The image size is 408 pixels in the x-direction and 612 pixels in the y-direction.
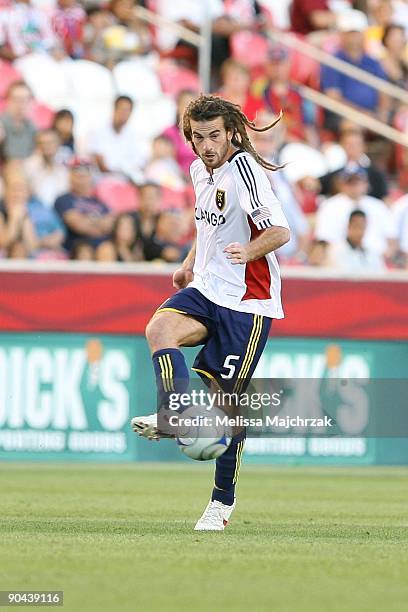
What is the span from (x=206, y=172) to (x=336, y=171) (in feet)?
30.6

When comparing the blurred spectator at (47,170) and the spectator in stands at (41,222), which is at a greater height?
the blurred spectator at (47,170)

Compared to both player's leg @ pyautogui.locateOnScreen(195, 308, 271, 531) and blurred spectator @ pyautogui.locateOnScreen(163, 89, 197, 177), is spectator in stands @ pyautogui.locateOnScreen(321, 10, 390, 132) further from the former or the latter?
player's leg @ pyautogui.locateOnScreen(195, 308, 271, 531)

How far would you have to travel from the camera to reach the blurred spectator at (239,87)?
17219 millimetres

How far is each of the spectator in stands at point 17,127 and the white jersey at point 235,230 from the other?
843 centimetres

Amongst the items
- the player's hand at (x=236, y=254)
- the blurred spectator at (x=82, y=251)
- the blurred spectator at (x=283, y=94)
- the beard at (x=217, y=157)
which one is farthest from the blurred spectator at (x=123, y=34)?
the player's hand at (x=236, y=254)

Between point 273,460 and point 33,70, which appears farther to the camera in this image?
point 33,70

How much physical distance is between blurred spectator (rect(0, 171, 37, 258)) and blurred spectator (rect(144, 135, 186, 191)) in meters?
2.05

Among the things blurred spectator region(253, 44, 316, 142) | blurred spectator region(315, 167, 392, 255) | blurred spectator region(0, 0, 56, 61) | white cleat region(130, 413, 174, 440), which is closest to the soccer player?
white cleat region(130, 413, 174, 440)

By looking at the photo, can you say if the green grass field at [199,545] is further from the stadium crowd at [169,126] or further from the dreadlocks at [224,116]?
the stadium crowd at [169,126]

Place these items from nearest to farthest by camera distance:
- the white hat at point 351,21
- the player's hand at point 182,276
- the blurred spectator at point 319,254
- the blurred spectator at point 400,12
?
the player's hand at point 182,276 → the blurred spectator at point 319,254 → the white hat at point 351,21 → the blurred spectator at point 400,12

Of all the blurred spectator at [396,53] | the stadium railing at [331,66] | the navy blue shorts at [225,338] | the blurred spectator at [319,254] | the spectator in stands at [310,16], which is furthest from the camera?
the spectator in stands at [310,16]

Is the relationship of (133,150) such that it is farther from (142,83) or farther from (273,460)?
(273,460)

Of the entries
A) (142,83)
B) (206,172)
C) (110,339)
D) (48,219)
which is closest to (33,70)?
(142,83)

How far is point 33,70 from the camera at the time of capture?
17469mm
